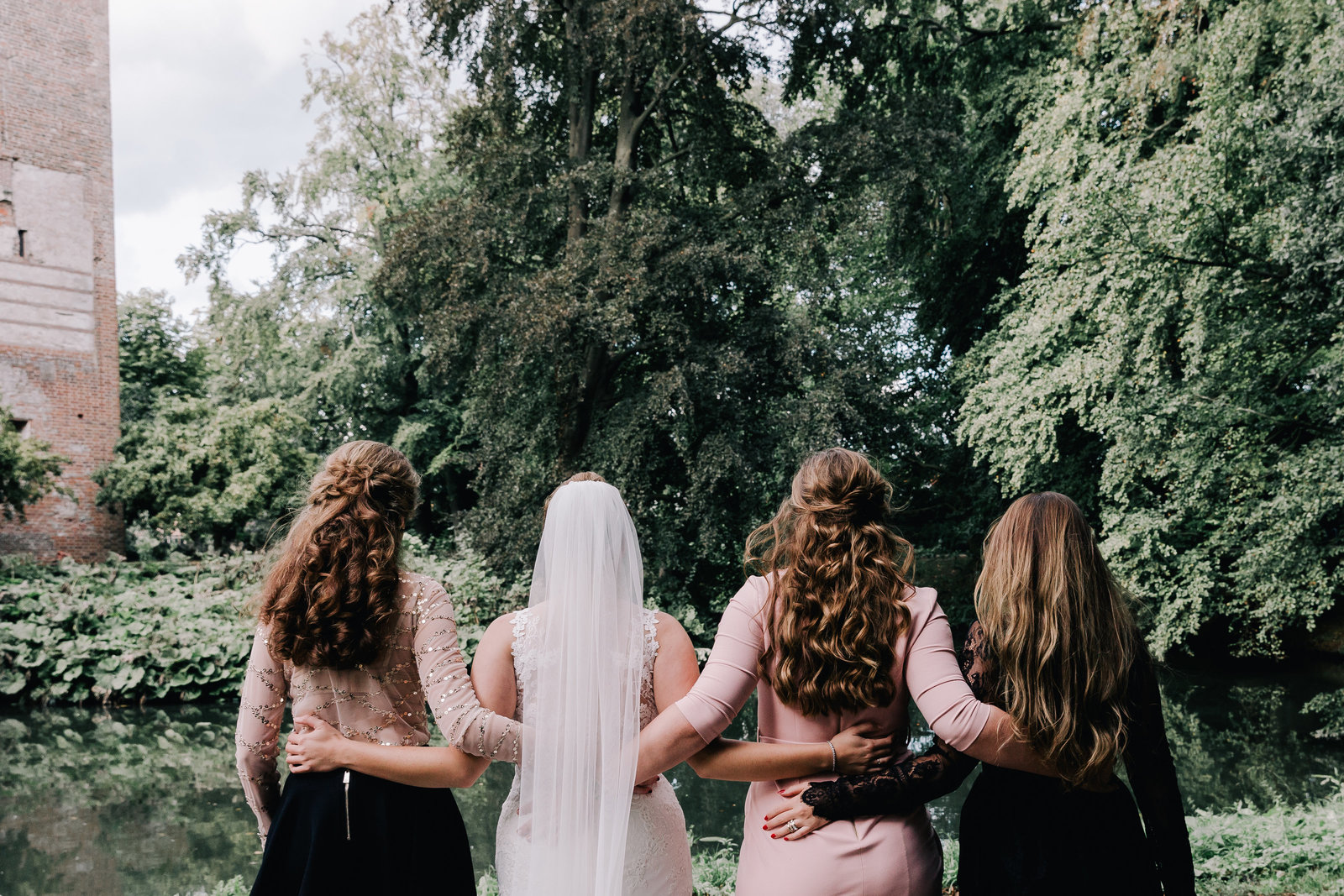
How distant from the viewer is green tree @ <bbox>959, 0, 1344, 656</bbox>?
8.95 metres

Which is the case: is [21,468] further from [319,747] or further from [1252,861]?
[1252,861]

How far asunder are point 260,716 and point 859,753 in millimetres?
1613

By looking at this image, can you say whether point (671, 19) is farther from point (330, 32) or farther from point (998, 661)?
point (998, 661)

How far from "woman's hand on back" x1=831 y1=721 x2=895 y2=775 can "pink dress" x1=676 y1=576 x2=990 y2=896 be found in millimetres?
43

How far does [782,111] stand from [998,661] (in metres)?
24.2

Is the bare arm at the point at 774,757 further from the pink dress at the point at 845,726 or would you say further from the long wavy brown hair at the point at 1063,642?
the long wavy brown hair at the point at 1063,642

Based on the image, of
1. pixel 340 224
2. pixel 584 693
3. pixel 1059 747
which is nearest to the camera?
pixel 1059 747

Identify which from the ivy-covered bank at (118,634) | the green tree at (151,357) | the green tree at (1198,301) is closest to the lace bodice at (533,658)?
the green tree at (1198,301)

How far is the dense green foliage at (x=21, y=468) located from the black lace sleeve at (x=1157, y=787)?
54.0ft

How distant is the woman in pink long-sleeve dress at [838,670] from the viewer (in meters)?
2.31

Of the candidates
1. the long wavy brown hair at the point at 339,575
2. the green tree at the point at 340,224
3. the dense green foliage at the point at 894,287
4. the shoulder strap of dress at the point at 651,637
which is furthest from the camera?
the green tree at the point at 340,224

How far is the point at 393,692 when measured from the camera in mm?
2506

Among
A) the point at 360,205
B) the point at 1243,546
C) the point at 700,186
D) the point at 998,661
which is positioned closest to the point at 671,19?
the point at 700,186

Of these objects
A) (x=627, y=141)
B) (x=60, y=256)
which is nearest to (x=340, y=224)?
(x=60, y=256)
